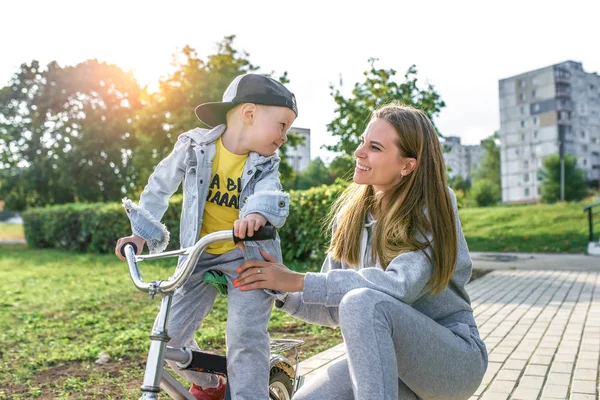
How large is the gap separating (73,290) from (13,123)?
106 ft

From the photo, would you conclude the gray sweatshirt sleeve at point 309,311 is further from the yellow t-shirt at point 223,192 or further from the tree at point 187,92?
the tree at point 187,92

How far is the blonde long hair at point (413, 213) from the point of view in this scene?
88.0 inches

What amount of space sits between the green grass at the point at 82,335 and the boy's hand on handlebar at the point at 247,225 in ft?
7.16

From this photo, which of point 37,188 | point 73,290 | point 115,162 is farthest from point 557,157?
point 73,290

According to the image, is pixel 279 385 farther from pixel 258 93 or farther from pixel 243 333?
pixel 258 93

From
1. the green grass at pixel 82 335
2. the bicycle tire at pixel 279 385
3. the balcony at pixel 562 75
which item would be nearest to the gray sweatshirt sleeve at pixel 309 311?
the bicycle tire at pixel 279 385

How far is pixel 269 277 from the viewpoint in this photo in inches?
82.8

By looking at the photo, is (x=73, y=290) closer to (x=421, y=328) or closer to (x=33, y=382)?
(x=33, y=382)

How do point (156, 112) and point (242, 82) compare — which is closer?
point (242, 82)

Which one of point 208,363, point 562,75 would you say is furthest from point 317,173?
point 562,75

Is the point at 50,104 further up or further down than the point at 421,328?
further up

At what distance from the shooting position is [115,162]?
36.3 m

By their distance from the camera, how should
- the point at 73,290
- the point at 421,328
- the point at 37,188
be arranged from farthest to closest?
1. the point at 37,188
2. the point at 73,290
3. the point at 421,328

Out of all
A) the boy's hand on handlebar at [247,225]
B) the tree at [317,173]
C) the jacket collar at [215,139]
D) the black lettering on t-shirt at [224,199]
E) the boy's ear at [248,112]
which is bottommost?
the boy's hand on handlebar at [247,225]
